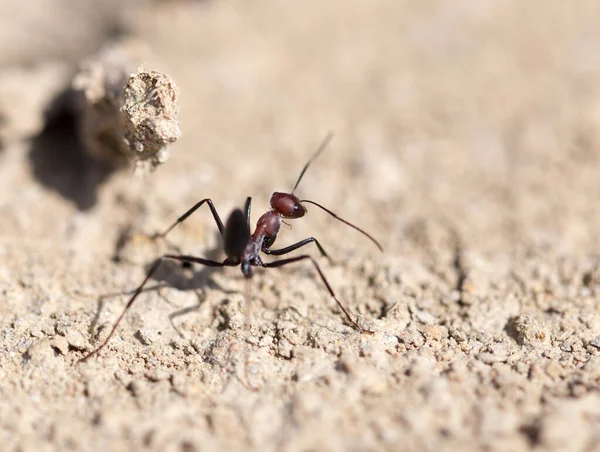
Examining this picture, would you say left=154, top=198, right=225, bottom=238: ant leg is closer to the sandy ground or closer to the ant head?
the sandy ground

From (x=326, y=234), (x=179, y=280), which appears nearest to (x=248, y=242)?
(x=179, y=280)

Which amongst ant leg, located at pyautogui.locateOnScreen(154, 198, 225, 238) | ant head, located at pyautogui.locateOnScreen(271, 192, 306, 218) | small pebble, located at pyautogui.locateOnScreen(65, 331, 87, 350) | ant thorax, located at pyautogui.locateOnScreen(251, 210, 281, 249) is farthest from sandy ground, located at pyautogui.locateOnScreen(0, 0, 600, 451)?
ant head, located at pyautogui.locateOnScreen(271, 192, 306, 218)

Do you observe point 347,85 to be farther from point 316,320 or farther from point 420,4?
point 316,320

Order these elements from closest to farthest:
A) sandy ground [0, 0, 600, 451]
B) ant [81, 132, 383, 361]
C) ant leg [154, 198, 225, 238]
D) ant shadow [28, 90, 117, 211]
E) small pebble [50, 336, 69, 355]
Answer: sandy ground [0, 0, 600, 451] < small pebble [50, 336, 69, 355] < ant [81, 132, 383, 361] < ant leg [154, 198, 225, 238] < ant shadow [28, 90, 117, 211]

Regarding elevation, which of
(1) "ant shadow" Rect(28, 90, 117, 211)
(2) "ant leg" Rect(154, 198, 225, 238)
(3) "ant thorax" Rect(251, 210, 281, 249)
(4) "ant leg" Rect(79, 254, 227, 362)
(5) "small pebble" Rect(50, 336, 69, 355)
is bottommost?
(5) "small pebble" Rect(50, 336, 69, 355)

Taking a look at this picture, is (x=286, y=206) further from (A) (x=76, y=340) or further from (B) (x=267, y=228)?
(A) (x=76, y=340)

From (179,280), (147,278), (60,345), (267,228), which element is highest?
(267,228)

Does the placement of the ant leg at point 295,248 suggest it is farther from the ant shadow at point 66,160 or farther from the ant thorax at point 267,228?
the ant shadow at point 66,160
